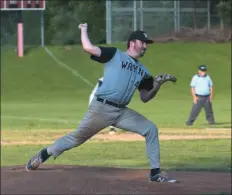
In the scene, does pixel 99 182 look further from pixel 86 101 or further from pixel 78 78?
pixel 78 78

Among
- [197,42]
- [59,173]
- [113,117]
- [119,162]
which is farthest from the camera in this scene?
[197,42]

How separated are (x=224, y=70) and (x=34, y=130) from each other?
31.3 metres

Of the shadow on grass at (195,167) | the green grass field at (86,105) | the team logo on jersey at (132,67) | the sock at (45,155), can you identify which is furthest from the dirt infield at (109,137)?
the team logo on jersey at (132,67)

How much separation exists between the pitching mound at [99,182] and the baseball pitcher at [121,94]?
0.37 m

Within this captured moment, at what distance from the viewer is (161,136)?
1925 cm

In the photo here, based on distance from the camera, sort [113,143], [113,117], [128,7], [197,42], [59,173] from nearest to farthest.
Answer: [113,117], [59,173], [113,143], [128,7], [197,42]

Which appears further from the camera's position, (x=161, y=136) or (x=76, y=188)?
(x=161, y=136)

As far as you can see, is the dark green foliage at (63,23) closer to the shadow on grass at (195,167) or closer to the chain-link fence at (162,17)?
the chain-link fence at (162,17)

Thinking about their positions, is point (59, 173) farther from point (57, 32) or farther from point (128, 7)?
point (57, 32)

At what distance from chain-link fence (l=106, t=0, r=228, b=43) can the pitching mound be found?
36.9 meters

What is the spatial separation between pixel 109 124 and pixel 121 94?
0.44 meters

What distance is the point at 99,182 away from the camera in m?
9.61

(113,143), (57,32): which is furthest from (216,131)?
(57,32)

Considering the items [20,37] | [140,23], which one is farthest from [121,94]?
[20,37]
